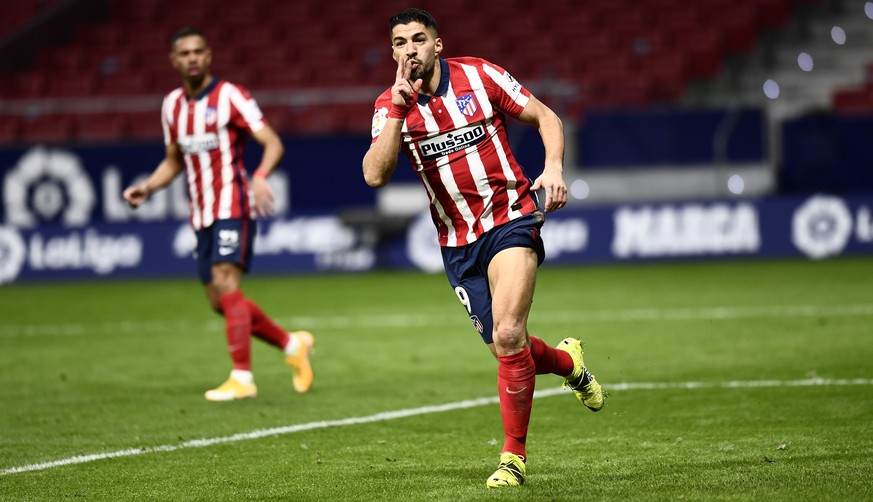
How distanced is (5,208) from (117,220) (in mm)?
1742

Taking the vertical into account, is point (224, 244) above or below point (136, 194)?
below

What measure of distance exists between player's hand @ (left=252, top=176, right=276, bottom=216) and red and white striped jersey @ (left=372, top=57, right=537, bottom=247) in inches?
103

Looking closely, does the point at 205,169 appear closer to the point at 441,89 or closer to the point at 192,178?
the point at 192,178

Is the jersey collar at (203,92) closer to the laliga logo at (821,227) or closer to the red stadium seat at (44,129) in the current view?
the laliga logo at (821,227)

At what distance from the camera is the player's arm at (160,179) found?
28.4 ft

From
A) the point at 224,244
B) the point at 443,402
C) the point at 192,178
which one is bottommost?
the point at 443,402

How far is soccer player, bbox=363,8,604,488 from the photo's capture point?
546 cm

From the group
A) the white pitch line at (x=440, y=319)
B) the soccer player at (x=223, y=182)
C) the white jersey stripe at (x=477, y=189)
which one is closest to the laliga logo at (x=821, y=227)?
the white pitch line at (x=440, y=319)

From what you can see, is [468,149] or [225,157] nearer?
[468,149]

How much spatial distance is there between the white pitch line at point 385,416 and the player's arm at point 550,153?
7.28ft

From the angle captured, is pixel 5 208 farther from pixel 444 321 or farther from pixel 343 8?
pixel 444 321

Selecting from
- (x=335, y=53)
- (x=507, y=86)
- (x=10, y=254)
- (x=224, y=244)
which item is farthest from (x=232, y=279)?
(x=335, y=53)

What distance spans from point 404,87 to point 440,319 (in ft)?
24.6

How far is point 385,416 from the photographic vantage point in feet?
24.1
